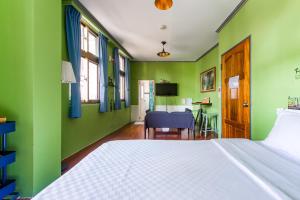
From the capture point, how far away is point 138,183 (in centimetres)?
95

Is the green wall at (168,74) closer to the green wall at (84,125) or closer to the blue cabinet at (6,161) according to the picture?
the green wall at (84,125)

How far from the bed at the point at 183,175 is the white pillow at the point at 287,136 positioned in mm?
14

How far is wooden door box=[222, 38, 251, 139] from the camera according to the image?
315 cm

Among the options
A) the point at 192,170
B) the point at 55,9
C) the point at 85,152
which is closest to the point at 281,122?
the point at 192,170

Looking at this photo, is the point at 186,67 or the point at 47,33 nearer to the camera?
the point at 47,33

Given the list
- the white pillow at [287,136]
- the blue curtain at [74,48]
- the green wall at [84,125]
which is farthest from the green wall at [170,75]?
the white pillow at [287,136]

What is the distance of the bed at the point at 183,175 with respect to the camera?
840mm

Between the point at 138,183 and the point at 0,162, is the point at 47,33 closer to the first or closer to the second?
the point at 0,162

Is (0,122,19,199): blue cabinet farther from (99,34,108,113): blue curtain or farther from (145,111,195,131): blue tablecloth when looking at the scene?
(145,111,195,131): blue tablecloth

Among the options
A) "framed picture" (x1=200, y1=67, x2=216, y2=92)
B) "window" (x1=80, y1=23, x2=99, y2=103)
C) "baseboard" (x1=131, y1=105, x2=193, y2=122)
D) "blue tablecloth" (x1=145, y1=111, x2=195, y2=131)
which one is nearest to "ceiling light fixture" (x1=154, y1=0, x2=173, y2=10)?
"window" (x1=80, y1=23, x2=99, y2=103)

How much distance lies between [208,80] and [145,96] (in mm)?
3160

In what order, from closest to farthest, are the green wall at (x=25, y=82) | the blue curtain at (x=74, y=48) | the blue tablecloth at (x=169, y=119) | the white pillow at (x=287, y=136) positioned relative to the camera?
the white pillow at (x=287, y=136)
the green wall at (x=25, y=82)
the blue curtain at (x=74, y=48)
the blue tablecloth at (x=169, y=119)

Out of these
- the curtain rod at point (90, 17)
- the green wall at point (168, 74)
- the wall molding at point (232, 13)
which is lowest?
the green wall at point (168, 74)

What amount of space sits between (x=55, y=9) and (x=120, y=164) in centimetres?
205
